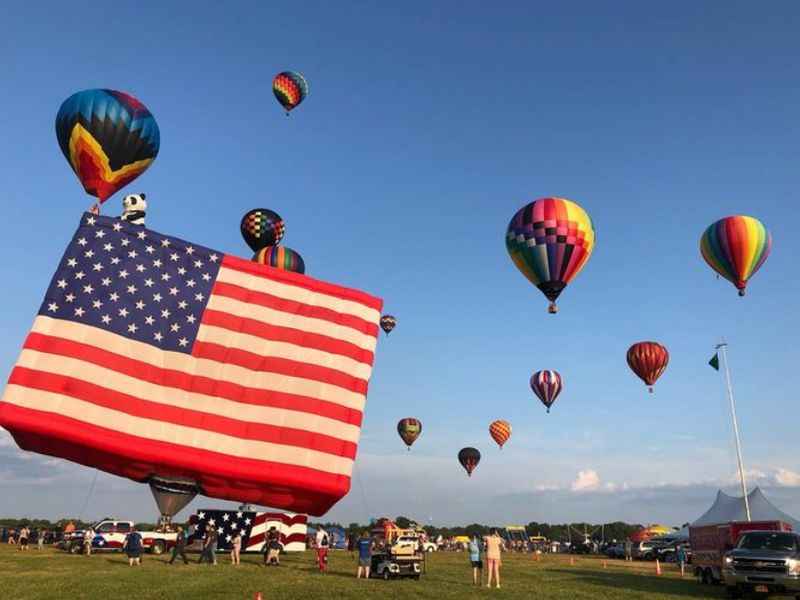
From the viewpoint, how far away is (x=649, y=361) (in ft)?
150

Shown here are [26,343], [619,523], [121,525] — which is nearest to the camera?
[26,343]

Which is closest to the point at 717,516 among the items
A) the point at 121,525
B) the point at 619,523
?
the point at 121,525

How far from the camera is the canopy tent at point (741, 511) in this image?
150 ft

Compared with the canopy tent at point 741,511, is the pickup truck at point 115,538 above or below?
below

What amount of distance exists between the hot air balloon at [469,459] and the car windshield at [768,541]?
165ft

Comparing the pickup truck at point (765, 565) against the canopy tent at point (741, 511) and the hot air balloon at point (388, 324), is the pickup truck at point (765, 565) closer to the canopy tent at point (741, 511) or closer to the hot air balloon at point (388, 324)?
the canopy tent at point (741, 511)

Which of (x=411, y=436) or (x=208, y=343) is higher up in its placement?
(x=411, y=436)

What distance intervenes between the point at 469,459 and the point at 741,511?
2684 cm

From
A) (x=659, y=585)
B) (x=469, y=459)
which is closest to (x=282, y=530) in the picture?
(x=659, y=585)

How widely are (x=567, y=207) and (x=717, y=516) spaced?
3130cm

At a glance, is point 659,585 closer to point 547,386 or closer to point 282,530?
point 282,530

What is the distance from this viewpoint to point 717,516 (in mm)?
49750

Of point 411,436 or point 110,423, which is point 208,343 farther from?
point 411,436

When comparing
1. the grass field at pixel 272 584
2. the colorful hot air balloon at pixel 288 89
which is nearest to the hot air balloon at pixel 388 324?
the colorful hot air balloon at pixel 288 89
